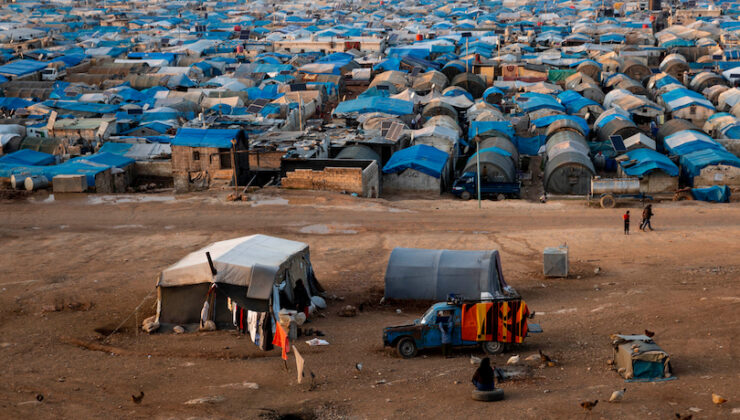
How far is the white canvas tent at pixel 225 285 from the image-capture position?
52.0 feet

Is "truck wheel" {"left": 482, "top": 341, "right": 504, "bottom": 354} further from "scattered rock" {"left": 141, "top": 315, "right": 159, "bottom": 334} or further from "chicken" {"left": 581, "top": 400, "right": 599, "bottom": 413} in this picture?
"scattered rock" {"left": 141, "top": 315, "right": 159, "bottom": 334}

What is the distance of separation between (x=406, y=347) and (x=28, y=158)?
22.9 m

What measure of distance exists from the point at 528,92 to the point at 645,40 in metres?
30.0

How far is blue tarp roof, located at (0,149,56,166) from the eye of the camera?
3184 cm

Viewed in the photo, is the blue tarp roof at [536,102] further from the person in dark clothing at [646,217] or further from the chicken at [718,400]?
the chicken at [718,400]

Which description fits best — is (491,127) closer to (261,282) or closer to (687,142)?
(687,142)

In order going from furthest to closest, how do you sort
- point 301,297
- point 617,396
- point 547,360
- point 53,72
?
point 53,72 → point 301,297 → point 547,360 → point 617,396

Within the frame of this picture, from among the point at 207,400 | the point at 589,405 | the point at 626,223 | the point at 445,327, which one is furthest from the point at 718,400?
the point at 626,223

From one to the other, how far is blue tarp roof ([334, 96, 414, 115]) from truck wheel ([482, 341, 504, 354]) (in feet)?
84.5

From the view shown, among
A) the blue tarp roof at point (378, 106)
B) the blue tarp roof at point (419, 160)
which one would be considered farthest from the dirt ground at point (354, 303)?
the blue tarp roof at point (378, 106)

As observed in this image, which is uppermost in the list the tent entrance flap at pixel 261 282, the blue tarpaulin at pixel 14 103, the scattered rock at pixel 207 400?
the blue tarpaulin at pixel 14 103

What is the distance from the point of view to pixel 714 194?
1097 inches

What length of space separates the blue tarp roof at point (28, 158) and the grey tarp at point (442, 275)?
19268 millimetres

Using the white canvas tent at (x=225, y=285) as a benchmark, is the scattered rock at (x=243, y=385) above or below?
below
